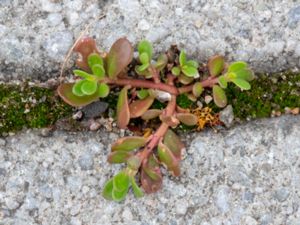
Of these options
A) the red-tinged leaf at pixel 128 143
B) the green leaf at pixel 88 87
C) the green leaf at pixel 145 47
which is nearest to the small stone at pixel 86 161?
the red-tinged leaf at pixel 128 143

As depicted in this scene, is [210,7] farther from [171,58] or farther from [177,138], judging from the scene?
[177,138]

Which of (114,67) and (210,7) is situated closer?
(114,67)

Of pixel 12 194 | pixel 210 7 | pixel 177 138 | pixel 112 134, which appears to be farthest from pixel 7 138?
pixel 210 7

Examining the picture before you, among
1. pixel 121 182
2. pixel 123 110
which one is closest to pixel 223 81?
pixel 123 110

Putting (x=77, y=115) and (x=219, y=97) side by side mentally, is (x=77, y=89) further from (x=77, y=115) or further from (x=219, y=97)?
(x=219, y=97)

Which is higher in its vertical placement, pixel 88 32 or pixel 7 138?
pixel 88 32

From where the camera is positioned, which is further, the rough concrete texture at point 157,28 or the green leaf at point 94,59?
the rough concrete texture at point 157,28

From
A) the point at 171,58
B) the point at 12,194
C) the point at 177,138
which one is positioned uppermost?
the point at 171,58

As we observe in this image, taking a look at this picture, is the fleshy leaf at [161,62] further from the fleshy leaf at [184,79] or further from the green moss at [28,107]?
the green moss at [28,107]
